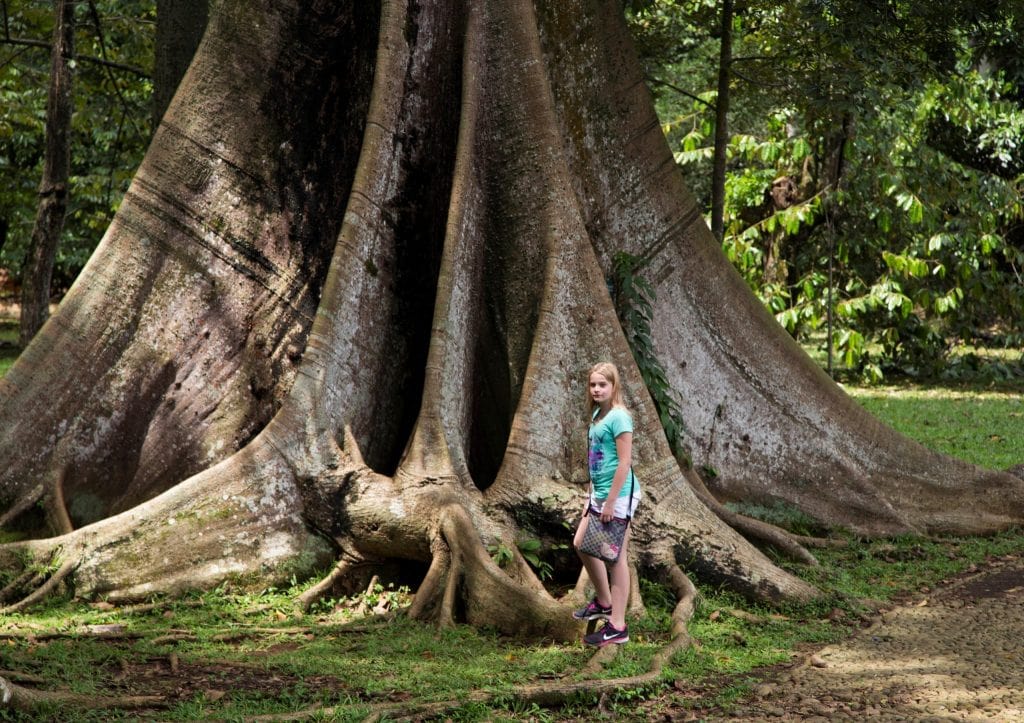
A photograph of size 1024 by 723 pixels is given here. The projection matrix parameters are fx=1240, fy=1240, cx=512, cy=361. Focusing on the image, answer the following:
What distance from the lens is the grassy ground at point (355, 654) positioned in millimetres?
4945

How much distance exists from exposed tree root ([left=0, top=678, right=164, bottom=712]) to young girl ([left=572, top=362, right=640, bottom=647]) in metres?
1.98

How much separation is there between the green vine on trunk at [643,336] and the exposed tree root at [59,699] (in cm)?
395

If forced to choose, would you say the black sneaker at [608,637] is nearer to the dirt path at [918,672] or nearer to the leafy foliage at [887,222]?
the dirt path at [918,672]

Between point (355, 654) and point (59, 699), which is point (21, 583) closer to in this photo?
point (59, 699)

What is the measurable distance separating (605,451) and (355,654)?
1457 mm

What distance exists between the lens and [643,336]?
7980mm

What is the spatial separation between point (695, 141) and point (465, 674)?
39.0ft

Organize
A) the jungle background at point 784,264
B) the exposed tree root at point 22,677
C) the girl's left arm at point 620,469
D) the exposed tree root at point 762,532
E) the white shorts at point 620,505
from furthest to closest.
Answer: the exposed tree root at point 762,532
the white shorts at point 620,505
the girl's left arm at point 620,469
the jungle background at point 784,264
the exposed tree root at point 22,677

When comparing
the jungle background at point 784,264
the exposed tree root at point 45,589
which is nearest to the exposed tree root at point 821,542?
the jungle background at point 784,264

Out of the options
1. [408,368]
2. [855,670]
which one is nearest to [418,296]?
[408,368]

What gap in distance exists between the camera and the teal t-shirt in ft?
18.6

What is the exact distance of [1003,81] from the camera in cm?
1683

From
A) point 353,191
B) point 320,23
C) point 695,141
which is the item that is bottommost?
point 353,191

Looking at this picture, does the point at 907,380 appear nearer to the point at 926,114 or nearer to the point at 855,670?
the point at 926,114
